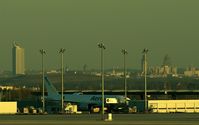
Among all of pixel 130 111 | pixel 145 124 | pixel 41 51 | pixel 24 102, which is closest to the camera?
pixel 145 124

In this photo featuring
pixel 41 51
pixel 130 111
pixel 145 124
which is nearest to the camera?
pixel 145 124

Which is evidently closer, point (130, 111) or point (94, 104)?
point (130, 111)

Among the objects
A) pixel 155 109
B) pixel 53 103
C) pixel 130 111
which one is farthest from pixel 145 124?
pixel 53 103

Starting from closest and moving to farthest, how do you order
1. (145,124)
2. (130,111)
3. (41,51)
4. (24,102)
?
(145,124) < (130,111) < (41,51) < (24,102)

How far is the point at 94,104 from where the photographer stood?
501 ft

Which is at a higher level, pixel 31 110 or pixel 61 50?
pixel 61 50

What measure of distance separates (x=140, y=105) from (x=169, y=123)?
6458 cm

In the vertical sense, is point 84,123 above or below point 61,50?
below

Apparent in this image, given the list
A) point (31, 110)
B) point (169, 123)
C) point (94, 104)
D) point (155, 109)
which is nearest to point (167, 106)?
point (155, 109)

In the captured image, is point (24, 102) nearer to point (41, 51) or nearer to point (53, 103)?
point (53, 103)

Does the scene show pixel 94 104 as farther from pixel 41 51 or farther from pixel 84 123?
pixel 84 123

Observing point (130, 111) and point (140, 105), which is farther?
point (140, 105)

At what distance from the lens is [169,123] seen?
84812mm

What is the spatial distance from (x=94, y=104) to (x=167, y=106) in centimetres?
1401
